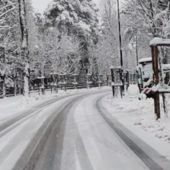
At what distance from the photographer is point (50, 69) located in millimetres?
44781

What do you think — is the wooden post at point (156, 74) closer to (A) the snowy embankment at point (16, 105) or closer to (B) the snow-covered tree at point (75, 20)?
(A) the snowy embankment at point (16, 105)

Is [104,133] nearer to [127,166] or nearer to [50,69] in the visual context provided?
[127,166]

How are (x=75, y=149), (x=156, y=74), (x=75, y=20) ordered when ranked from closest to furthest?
(x=75, y=149), (x=156, y=74), (x=75, y=20)

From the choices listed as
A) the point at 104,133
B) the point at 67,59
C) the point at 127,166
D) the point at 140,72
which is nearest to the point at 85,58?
the point at 67,59

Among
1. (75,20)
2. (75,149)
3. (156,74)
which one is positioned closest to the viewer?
(75,149)

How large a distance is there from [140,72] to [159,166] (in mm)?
16563

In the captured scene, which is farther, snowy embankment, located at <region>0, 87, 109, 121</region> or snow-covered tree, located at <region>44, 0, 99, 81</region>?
snow-covered tree, located at <region>44, 0, 99, 81</region>

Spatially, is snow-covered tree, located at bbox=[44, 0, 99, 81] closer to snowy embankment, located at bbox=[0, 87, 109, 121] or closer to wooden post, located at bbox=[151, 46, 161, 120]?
snowy embankment, located at bbox=[0, 87, 109, 121]

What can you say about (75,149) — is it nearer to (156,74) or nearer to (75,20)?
(156,74)

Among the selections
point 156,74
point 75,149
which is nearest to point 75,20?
point 156,74

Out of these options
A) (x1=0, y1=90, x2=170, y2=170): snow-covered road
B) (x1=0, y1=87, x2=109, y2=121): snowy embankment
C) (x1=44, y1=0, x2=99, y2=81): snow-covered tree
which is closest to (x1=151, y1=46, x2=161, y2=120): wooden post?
(x1=0, y1=90, x2=170, y2=170): snow-covered road

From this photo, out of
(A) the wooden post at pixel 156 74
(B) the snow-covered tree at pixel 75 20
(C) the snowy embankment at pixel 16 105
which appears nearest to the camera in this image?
(A) the wooden post at pixel 156 74

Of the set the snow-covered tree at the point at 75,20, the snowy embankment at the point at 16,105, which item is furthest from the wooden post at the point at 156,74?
the snow-covered tree at the point at 75,20

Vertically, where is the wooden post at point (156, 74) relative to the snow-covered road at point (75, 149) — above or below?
above
